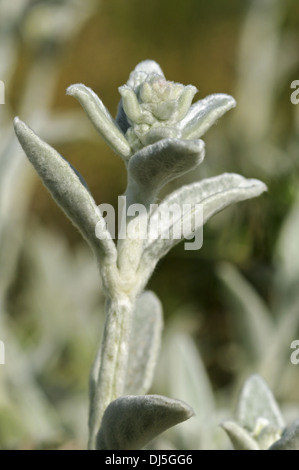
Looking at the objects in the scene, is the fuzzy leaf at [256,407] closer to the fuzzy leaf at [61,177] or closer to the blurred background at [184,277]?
the blurred background at [184,277]

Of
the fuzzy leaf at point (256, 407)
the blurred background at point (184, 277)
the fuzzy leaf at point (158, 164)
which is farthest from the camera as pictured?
the blurred background at point (184, 277)

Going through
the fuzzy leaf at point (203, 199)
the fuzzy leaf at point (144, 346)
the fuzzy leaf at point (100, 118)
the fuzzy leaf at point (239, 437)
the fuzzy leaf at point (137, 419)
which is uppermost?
the fuzzy leaf at point (100, 118)

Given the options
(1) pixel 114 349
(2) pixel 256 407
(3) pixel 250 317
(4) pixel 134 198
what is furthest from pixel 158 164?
(3) pixel 250 317

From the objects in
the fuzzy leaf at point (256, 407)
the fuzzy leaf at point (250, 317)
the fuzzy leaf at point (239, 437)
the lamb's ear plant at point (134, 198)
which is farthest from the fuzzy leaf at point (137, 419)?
the fuzzy leaf at point (250, 317)

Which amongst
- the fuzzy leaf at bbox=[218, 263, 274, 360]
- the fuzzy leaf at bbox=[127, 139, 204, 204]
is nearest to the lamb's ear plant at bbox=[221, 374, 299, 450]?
the fuzzy leaf at bbox=[127, 139, 204, 204]

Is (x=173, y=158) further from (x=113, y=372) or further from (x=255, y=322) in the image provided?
(x=255, y=322)

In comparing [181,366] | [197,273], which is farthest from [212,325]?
[181,366]
